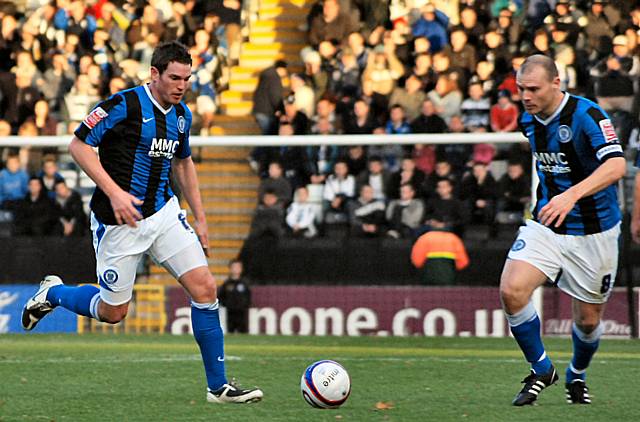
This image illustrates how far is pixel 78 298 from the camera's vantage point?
8.44 meters

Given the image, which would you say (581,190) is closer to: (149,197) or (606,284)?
(606,284)

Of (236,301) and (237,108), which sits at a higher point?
(237,108)

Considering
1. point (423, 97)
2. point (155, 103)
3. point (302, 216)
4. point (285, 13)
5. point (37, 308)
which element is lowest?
point (37, 308)

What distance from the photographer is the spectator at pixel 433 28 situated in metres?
17.3

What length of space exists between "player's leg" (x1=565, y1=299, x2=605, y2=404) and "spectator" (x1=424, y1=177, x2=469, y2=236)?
630 cm

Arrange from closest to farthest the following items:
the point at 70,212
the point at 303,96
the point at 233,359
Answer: the point at 233,359, the point at 70,212, the point at 303,96

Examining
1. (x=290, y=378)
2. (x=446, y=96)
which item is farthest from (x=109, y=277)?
(x=446, y=96)

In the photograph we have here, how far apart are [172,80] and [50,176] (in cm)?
731

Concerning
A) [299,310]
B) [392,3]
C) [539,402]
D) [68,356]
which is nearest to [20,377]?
[68,356]

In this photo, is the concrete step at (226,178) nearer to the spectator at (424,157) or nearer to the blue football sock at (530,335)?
the spectator at (424,157)

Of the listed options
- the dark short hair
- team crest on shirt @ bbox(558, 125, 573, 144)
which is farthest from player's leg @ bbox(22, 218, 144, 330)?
team crest on shirt @ bbox(558, 125, 573, 144)

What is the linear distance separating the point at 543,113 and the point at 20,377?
411cm

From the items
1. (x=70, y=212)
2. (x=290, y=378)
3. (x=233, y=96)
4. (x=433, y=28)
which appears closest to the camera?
(x=290, y=378)

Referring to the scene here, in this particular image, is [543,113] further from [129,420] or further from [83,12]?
[83,12]
